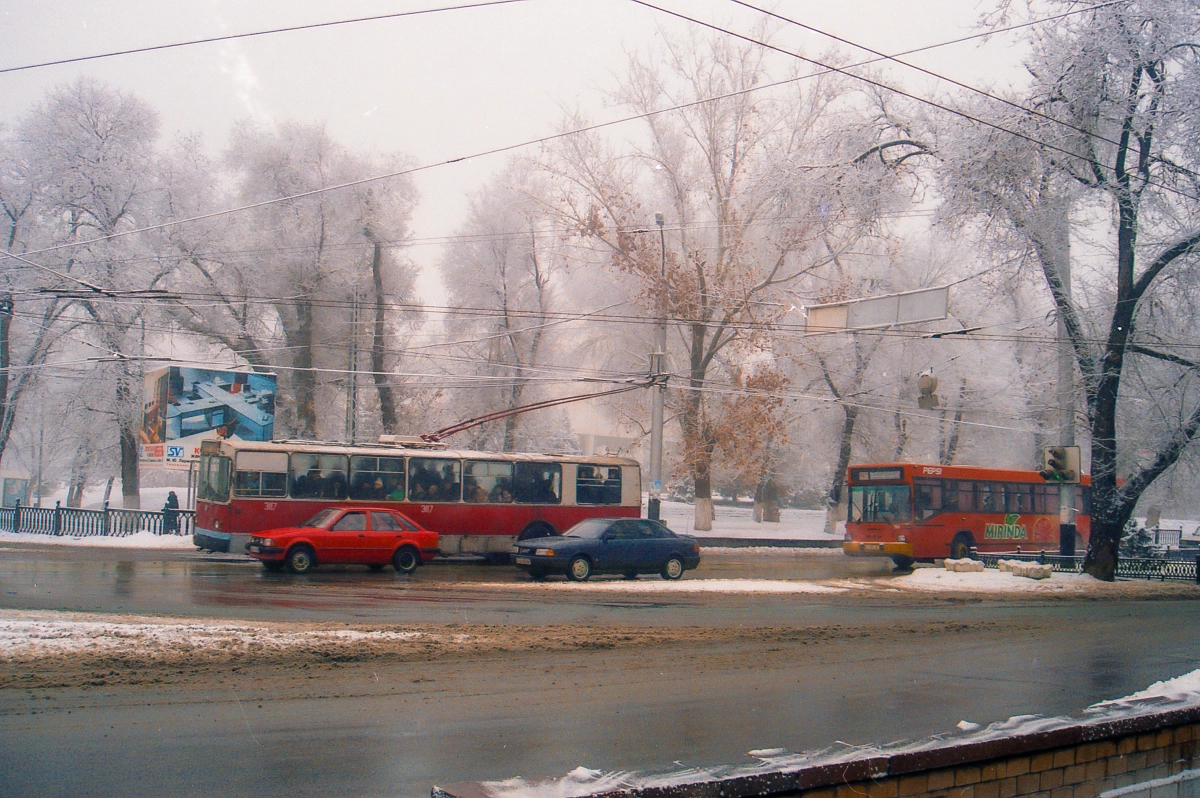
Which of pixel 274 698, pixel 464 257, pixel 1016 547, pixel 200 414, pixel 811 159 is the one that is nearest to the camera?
pixel 274 698

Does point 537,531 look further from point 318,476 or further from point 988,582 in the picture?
point 988,582

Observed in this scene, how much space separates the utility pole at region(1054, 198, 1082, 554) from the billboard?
88.7 feet

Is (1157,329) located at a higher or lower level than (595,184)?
lower

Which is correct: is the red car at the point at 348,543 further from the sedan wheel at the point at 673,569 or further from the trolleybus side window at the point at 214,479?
the sedan wheel at the point at 673,569

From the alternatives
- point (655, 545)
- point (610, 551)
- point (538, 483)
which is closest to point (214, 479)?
point (538, 483)

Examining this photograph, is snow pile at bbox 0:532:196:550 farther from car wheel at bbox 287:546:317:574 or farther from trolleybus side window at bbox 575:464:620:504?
trolleybus side window at bbox 575:464:620:504

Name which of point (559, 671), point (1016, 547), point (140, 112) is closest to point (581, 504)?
point (1016, 547)

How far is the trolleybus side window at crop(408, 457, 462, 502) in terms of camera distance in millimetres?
24672

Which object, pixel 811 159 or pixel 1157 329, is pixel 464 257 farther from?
pixel 1157 329

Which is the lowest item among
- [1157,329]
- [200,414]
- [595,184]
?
[200,414]

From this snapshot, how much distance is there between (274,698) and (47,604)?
24.1 ft

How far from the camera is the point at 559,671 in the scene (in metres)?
9.62

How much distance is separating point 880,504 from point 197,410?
24.4 meters

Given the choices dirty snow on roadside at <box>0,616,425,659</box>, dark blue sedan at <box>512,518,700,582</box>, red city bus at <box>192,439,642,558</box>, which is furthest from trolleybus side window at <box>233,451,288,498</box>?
dirty snow on roadside at <box>0,616,425,659</box>
